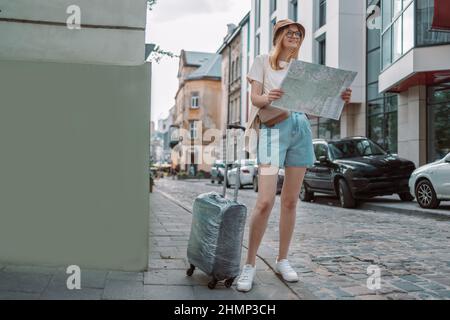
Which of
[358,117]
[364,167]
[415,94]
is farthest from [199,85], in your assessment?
A: [364,167]

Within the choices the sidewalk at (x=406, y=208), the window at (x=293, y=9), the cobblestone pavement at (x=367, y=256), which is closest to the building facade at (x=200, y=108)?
the window at (x=293, y=9)

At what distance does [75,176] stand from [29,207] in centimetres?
41

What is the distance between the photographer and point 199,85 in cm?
6362

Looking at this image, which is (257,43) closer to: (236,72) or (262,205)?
(236,72)

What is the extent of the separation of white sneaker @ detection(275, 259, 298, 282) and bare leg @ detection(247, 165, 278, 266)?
13.0 inches

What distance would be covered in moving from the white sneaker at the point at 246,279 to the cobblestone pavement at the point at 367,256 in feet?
1.03

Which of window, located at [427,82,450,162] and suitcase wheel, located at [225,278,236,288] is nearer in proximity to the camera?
suitcase wheel, located at [225,278,236,288]

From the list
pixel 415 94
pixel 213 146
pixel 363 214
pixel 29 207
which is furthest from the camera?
pixel 213 146

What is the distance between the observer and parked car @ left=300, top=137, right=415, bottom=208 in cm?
1259

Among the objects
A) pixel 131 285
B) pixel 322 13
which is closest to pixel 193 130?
pixel 322 13

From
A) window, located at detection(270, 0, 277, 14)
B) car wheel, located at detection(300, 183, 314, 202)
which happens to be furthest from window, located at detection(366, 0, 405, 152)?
window, located at detection(270, 0, 277, 14)

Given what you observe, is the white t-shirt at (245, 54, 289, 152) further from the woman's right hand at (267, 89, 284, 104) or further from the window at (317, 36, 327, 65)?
the window at (317, 36, 327, 65)

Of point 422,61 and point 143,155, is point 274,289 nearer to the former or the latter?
point 143,155

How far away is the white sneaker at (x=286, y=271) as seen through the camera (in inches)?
163
